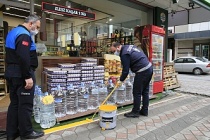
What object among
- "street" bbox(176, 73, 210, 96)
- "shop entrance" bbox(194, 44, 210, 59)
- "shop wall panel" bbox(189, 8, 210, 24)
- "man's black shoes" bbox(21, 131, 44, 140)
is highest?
"shop wall panel" bbox(189, 8, 210, 24)

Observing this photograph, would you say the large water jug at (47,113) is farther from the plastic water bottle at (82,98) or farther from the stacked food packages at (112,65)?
the stacked food packages at (112,65)

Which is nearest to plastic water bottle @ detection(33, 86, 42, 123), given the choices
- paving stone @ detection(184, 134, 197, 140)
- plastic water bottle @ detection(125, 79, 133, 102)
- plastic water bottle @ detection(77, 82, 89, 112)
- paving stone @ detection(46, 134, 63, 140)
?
paving stone @ detection(46, 134, 63, 140)

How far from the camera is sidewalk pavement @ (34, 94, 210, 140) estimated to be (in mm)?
3049

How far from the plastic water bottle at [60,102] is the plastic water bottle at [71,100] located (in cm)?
9

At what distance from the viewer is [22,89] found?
2682mm

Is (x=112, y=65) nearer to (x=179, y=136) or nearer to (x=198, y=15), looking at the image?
(x=179, y=136)

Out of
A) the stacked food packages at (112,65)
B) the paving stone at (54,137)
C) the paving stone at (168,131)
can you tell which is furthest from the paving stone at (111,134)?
the stacked food packages at (112,65)

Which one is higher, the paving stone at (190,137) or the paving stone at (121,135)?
the paving stone at (121,135)

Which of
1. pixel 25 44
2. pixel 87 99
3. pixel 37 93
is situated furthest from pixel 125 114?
pixel 25 44

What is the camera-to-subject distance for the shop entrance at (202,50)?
1732 centimetres

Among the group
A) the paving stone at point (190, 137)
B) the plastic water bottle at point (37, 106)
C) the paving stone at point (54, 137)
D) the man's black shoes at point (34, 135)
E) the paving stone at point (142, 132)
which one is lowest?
the paving stone at point (190, 137)

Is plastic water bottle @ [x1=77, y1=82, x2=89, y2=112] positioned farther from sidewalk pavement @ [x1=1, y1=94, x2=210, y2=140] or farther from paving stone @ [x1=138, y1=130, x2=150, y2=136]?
paving stone @ [x1=138, y1=130, x2=150, y2=136]

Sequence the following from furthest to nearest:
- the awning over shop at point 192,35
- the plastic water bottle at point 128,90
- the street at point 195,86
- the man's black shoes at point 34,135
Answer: the awning over shop at point 192,35 < the street at point 195,86 < the plastic water bottle at point 128,90 < the man's black shoes at point 34,135

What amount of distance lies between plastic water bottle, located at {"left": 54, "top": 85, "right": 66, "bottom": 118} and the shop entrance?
1686cm
